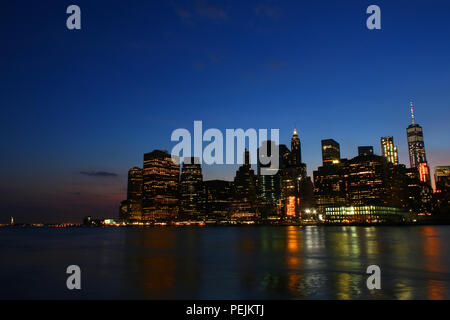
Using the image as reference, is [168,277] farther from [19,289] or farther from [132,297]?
[19,289]

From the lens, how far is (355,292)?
24.1m

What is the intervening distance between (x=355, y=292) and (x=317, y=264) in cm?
1790

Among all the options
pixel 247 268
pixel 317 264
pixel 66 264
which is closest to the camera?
pixel 247 268

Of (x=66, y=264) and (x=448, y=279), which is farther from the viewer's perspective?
(x=66, y=264)

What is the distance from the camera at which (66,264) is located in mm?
44250
